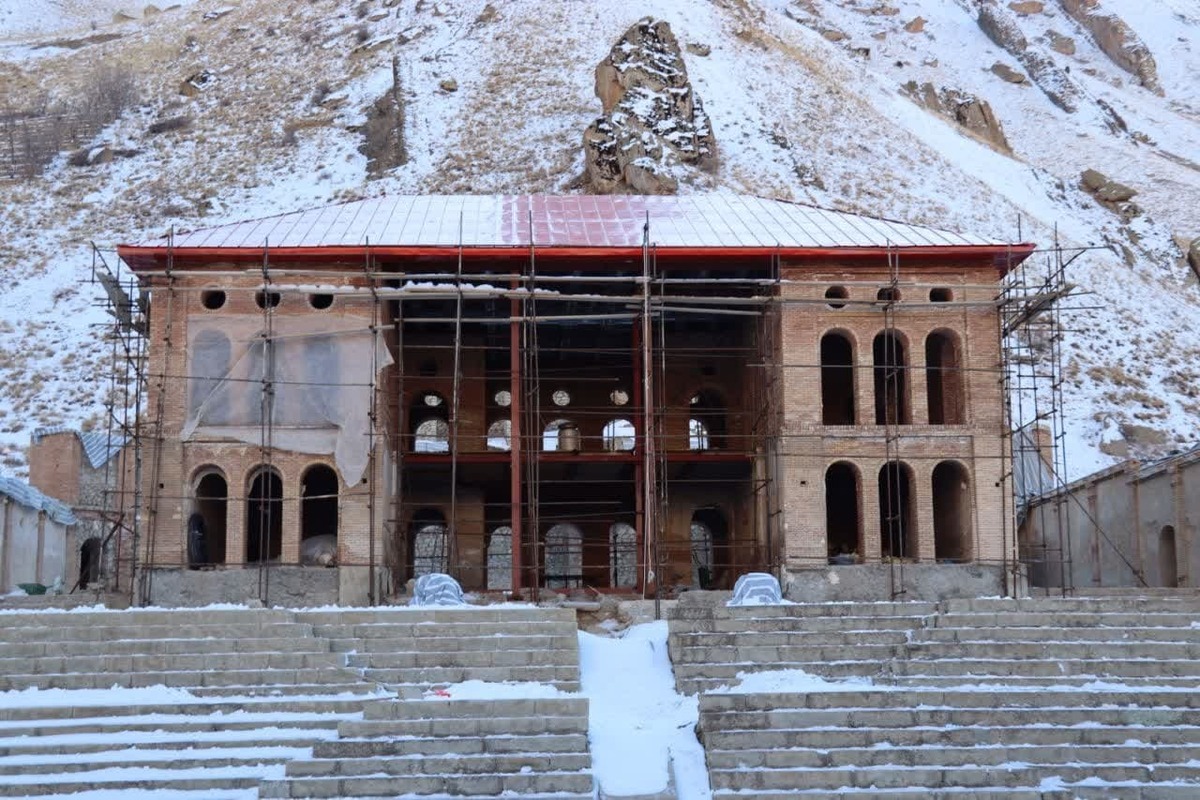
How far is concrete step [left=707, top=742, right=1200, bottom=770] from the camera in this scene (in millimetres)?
14680

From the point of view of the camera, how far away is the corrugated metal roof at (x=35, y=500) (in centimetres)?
3038

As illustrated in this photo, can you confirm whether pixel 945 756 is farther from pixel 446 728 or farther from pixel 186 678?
pixel 186 678

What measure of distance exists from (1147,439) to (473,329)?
26395 millimetres

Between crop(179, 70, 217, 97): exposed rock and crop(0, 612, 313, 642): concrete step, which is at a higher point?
crop(179, 70, 217, 97): exposed rock

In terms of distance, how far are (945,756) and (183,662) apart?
9.17m

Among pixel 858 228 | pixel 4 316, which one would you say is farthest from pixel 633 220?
pixel 4 316

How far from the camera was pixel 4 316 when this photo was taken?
2057 inches

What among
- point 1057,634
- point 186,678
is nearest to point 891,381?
point 1057,634

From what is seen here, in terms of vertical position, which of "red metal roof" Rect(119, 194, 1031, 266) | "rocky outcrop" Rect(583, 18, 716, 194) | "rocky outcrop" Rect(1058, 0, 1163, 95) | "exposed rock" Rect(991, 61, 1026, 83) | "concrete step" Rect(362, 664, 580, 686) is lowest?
"concrete step" Rect(362, 664, 580, 686)

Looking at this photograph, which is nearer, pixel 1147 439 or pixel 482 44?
pixel 1147 439

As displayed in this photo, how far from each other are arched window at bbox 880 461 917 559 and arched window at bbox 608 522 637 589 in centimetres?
Result: 544

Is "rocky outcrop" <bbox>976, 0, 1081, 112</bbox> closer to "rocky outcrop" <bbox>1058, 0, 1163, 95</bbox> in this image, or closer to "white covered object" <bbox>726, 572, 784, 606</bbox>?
"rocky outcrop" <bbox>1058, 0, 1163, 95</bbox>

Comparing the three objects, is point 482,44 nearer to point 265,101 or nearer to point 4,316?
point 265,101

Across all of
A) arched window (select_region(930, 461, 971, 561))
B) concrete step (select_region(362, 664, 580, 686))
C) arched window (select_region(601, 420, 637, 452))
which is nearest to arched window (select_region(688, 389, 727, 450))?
arched window (select_region(601, 420, 637, 452))
